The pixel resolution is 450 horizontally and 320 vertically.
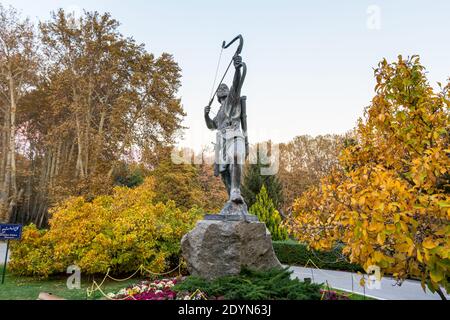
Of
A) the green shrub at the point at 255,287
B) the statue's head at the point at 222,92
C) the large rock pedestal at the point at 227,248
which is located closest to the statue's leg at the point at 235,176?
the large rock pedestal at the point at 227,248

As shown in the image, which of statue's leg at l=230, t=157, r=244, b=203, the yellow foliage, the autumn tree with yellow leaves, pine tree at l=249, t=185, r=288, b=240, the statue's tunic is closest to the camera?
the autumn tree with yellow leaves

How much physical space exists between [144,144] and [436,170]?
18525 mm

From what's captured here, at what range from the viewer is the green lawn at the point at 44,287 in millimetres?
6828

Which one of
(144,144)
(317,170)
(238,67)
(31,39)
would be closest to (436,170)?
(238,67)

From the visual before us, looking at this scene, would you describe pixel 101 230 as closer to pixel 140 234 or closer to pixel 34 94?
pixel 140 234

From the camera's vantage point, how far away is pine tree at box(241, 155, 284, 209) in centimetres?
1906

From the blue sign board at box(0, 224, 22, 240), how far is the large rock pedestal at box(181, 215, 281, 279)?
5.22 m

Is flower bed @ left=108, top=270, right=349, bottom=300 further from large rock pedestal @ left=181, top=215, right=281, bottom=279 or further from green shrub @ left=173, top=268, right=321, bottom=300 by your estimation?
large rock pedestal @ left=181, top=215, right=281, bottom=279

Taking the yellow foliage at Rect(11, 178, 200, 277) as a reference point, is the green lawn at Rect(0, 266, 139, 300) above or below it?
below

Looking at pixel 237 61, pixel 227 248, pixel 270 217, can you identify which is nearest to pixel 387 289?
pixel 227 248

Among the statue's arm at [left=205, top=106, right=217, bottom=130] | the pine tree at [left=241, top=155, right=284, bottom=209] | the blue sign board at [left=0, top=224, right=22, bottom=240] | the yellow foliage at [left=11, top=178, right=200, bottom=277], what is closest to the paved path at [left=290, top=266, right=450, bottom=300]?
the yellow foliage at [left=11, top=178, right=200, bottom=277]

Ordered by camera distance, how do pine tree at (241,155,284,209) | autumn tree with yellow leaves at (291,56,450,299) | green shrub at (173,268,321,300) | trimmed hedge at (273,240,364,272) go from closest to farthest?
1. autumn tree with yellow leaves at (291,56,450,299)
2. green shrub at (173,268,321,300)
3. trimmed hedge at (273,240,364,272)
4. pine tree at (241,155,284,209)

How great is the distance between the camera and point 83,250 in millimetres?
8227

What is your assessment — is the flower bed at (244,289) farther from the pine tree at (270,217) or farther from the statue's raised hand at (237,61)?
the pine tree at (270,217)
